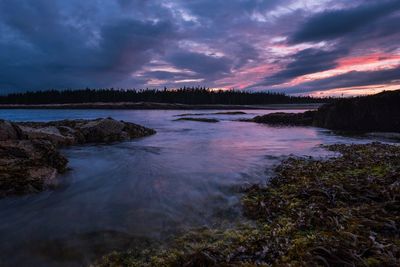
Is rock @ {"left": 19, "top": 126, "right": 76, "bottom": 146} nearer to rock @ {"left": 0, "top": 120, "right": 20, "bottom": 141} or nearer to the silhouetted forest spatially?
rock @ {"left": 0, "top": 120, "right": 20, "bottom": 141}

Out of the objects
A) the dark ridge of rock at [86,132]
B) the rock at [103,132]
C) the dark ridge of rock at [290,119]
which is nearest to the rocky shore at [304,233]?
the dark ridge of rock at [86,132]

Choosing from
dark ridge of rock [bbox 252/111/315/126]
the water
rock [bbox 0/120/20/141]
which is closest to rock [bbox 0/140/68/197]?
the water

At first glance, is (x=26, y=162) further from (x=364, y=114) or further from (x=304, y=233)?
(x=364, y=114)

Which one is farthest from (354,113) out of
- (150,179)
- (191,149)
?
(150,179)

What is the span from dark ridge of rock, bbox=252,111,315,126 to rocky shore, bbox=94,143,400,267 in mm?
21358

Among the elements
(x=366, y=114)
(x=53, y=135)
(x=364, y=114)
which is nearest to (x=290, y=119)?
(x=364, y=114)

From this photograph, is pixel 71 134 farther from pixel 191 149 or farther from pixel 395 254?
pixel 395 254

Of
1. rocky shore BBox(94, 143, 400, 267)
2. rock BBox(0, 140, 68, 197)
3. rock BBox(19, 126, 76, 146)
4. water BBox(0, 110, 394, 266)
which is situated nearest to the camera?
rocky shore BBox(94, 143, 400, 267)

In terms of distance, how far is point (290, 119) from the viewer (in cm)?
2884

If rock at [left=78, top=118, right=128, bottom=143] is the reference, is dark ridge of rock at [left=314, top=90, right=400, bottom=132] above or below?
above

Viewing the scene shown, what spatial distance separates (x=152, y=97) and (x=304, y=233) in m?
140

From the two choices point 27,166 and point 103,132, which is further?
point 103,132

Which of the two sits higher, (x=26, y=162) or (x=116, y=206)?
(x=26, y=162)

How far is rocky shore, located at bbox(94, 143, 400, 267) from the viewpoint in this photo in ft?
10.7
